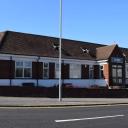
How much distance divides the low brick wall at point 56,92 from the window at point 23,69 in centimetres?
665

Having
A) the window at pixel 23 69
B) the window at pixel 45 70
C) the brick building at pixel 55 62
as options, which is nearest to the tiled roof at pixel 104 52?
the brick building at pixel 55 62

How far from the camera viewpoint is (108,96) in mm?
40656

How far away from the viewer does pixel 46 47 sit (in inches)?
1812

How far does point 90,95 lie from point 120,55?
13755 millimetres

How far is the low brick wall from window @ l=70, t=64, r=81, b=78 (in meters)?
7.38

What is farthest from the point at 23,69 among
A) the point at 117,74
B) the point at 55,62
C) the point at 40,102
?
the point at 117,74

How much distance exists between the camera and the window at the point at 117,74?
50.2m

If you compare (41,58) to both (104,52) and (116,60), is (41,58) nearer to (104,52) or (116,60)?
(104,52)

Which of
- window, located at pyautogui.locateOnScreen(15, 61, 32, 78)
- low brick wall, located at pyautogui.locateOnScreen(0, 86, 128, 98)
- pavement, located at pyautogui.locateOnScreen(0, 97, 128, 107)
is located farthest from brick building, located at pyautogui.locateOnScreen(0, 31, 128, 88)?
pavement, located at pyautogui.locateOnScreen(0, 97, 128, 107)

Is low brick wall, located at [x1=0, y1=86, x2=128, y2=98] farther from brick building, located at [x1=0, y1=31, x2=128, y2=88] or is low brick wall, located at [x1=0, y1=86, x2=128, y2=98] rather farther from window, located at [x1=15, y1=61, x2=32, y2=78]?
window, located at [x1=15, y1=61, x2=32, y2=78]

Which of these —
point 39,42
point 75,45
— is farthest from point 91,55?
point 39,42

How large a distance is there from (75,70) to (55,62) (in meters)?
3.54

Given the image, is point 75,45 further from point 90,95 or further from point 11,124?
A: point 11,124

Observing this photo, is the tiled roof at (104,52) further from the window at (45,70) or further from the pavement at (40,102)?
the pavement at (40,102)
